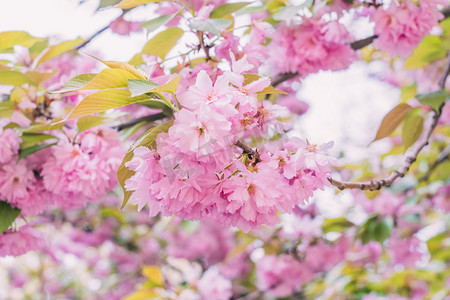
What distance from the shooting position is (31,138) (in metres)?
1.16

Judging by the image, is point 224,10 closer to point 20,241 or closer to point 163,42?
point 163,42

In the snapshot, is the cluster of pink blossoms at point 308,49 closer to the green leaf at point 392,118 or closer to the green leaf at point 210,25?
the green leaf at point 392,118

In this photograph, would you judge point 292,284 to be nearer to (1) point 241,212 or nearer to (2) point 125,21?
(2) point 125,21

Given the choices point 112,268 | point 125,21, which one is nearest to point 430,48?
point 125,21

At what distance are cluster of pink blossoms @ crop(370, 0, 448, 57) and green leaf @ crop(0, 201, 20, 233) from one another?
1.16m

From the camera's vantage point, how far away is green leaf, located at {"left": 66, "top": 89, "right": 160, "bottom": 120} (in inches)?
27.5

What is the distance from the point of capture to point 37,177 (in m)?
1.23

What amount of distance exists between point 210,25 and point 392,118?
2.49 ft

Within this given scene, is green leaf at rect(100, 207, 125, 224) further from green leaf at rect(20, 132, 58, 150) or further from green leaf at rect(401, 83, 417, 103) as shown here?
green leaf at rect(401, 83, 417, 103)

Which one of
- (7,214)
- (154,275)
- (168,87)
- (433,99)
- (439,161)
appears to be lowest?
(154,275)

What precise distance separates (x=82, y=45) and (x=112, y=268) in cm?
280

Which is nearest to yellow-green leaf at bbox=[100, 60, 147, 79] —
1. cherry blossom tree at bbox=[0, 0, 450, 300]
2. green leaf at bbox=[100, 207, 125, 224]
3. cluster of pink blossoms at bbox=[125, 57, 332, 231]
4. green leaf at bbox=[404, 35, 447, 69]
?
cherry blossom tree at bbox=[0, 0, 450, 300]

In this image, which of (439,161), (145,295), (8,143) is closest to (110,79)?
(8,143)

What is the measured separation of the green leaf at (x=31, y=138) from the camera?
3.79 feet
